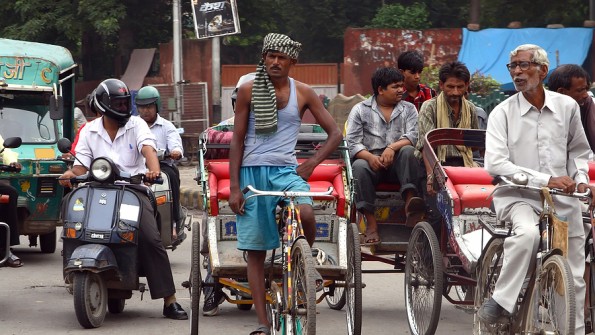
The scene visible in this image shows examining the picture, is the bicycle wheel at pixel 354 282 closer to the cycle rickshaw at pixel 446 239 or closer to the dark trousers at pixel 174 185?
the cycle rickshaw at pixel 446 239

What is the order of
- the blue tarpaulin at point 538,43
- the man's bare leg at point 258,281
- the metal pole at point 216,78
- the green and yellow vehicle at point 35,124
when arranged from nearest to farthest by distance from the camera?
the man's bare leg at point 258,281, the green and yellow vehicle at point 35,124, the metal pole at point 216,78, the blue tarpaulin at point 538,43

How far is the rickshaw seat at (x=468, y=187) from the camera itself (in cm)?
750

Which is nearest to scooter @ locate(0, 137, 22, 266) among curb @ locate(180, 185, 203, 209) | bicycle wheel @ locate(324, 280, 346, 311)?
bicycle wheel @ locate(324, 280, 346, 311)

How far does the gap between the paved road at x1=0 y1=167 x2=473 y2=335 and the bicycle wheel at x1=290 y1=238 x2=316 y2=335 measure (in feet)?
5.74

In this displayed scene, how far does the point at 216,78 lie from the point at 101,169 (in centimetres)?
2097

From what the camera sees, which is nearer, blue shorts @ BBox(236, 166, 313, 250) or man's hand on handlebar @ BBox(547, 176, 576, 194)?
man's hand on handlebar @ BBox(547, 176, 576, 194)

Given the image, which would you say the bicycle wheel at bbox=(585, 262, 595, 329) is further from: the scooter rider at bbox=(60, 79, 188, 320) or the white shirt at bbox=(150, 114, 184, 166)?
the white shirt at bbox=(150, 114, 184, 166)

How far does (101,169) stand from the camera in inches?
320

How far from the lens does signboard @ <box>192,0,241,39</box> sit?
25.9 meters

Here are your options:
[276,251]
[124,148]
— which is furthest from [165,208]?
[276,251]

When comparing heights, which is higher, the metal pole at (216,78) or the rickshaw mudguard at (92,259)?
the metal pole at (216,78)

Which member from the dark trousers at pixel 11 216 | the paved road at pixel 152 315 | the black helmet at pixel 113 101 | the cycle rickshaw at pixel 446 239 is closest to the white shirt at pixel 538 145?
the cycle rickshaw at pixel 446 239

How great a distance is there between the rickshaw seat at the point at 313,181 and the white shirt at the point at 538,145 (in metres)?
1.50

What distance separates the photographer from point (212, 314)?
8.64 meters
